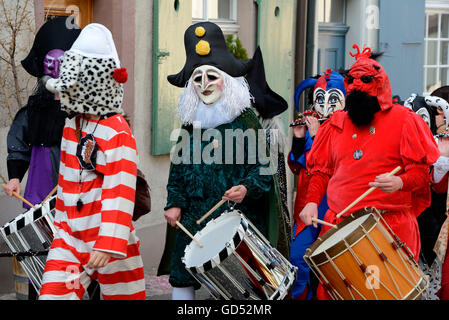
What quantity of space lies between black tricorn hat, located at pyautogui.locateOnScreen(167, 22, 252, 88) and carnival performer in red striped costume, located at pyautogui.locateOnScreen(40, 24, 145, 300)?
3.07ft

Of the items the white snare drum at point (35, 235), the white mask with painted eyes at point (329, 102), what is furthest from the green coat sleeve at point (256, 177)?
the white mask with painted eyes at point (329, 102)

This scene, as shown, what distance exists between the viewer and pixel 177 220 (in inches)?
211

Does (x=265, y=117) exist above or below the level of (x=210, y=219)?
above

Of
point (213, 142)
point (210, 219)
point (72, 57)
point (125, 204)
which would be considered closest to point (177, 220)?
point (210, 219)

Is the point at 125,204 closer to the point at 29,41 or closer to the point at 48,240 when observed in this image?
the point at 48,240

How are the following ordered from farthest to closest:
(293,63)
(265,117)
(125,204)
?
(293,63), (265,117), (125,204)

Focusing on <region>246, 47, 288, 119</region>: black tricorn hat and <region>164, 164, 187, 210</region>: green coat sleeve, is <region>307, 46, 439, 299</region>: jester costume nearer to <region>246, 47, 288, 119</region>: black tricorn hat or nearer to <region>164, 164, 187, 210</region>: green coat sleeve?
<region>164, 164, 187, 210</region>: green coat sleeve

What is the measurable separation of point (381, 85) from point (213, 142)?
3.49ft

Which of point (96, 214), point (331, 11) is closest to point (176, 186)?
point (96, 214)

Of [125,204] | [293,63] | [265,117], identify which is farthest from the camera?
[293,63]

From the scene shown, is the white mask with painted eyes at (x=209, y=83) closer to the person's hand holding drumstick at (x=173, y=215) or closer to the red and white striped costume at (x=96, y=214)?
the person's hand holding drumstick at (x=173, y=215)

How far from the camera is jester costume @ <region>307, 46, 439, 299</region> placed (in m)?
5.05

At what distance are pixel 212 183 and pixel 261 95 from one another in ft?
4.24

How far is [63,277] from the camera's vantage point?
14.7 ft
